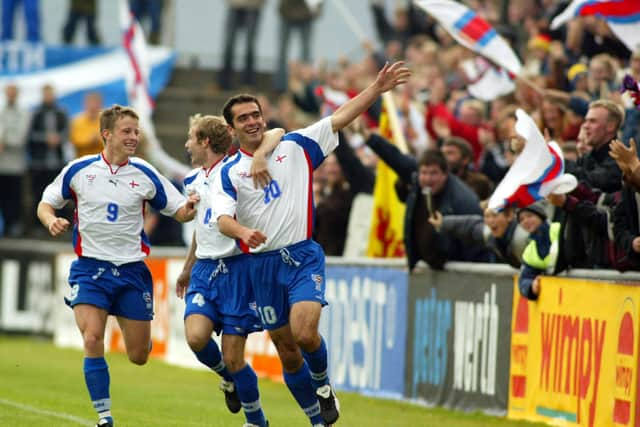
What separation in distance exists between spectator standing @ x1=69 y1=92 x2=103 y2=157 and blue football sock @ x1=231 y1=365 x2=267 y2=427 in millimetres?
14251

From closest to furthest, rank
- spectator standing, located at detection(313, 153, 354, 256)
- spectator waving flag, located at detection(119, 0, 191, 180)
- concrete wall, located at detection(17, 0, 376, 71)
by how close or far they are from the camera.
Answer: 1. spectator standing, located at detection(313, 153, 354, 256)
2. spectator waving flag, located at detection(119, 0, 191, 180)
3. concrete wall, located at detection(17, 0, 376, 71)

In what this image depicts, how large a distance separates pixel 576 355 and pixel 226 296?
3.01 meters

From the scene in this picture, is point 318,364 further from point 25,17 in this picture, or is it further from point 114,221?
point 25,17

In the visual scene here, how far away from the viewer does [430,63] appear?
68.4 feet

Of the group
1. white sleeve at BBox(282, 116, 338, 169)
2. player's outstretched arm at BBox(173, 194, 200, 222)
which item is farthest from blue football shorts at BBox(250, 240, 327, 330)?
player's outstretched arm at BBox(173, 194, 200, 222)

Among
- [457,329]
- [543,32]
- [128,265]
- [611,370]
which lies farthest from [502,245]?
[543,32]

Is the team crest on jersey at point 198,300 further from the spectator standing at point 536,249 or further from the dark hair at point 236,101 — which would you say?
the spectator standing at point 536,249

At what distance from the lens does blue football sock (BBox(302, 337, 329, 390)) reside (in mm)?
11164

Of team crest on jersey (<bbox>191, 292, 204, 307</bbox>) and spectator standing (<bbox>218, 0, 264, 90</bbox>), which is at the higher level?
spectator standing (<bbox>218, 0, 264, 90</bbox>)

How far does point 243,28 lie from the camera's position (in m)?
27.8

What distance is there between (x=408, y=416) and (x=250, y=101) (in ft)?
14.0

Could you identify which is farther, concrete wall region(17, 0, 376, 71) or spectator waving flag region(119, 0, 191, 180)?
concrete wall region(17, 0, 376, 71)

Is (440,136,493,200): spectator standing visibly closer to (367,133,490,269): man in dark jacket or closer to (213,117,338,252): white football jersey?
(367,133,490,269): man in dark jacket

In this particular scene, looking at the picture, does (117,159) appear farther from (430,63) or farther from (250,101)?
(430,63)
